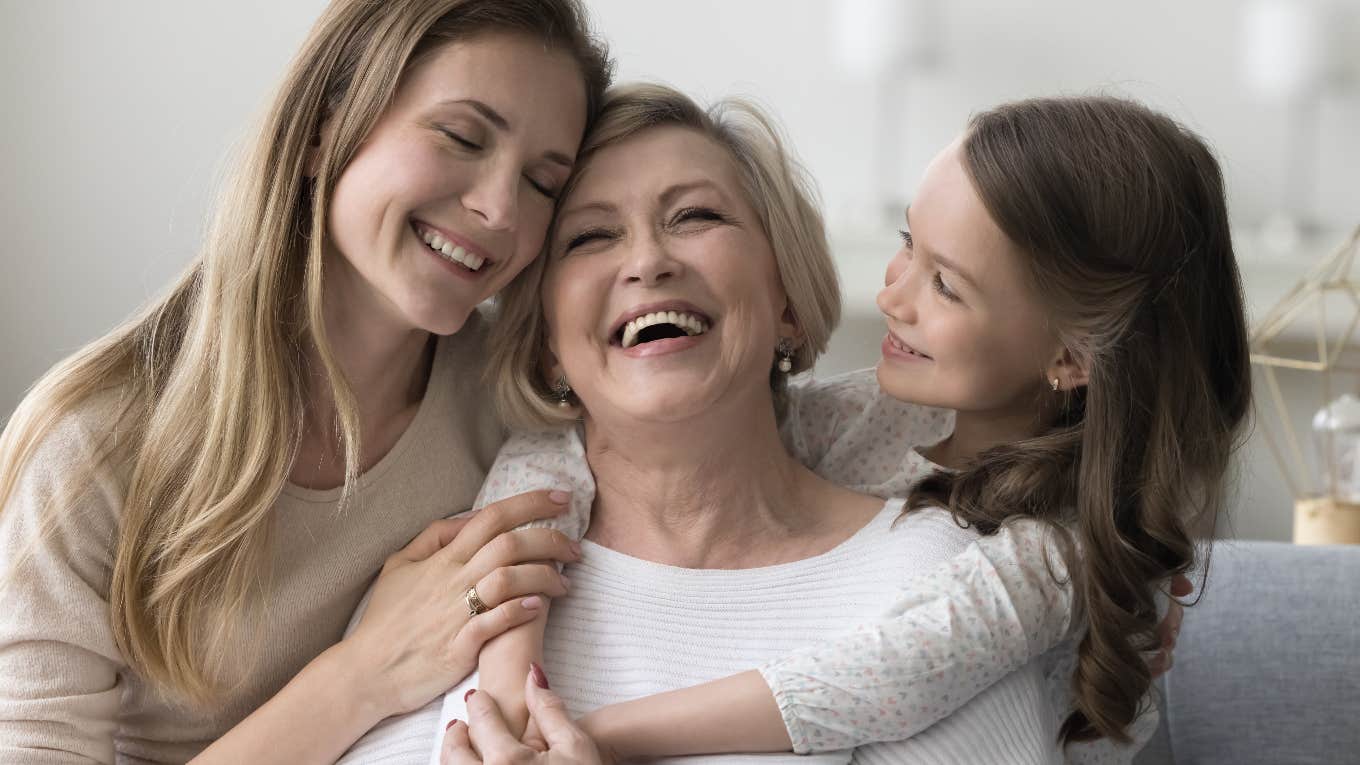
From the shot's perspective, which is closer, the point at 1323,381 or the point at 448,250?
the point at 448,250

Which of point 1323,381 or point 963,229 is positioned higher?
point 963,229

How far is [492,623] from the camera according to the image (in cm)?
170

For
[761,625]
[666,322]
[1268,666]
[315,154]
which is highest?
[315,154]

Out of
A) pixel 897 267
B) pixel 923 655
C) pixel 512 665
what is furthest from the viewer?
pixel 897 267

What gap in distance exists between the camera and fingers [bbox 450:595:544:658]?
170 centimetres

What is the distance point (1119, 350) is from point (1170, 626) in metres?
0.41

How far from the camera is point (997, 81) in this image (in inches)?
167

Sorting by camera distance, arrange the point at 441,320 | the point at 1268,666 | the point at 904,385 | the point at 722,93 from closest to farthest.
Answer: the point at 441,320 → the point at 904,385 → the point at 1268,666 → the point at 722,93

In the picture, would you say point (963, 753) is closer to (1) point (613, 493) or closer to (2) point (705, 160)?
(1) point (613, 493)

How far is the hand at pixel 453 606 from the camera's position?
172cm

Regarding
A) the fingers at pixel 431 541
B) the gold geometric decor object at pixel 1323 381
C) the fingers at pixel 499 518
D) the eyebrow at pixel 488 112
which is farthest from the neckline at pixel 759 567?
the gold geometric decor object at pixel 1323 381

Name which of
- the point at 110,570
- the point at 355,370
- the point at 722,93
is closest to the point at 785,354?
the point at 355,370

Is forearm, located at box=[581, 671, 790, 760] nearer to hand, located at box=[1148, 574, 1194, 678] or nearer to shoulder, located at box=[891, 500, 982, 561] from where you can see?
shoulder, located at box=[891, 500, 982, 561]

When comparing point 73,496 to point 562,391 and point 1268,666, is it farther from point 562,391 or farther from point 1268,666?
point 1268,666
